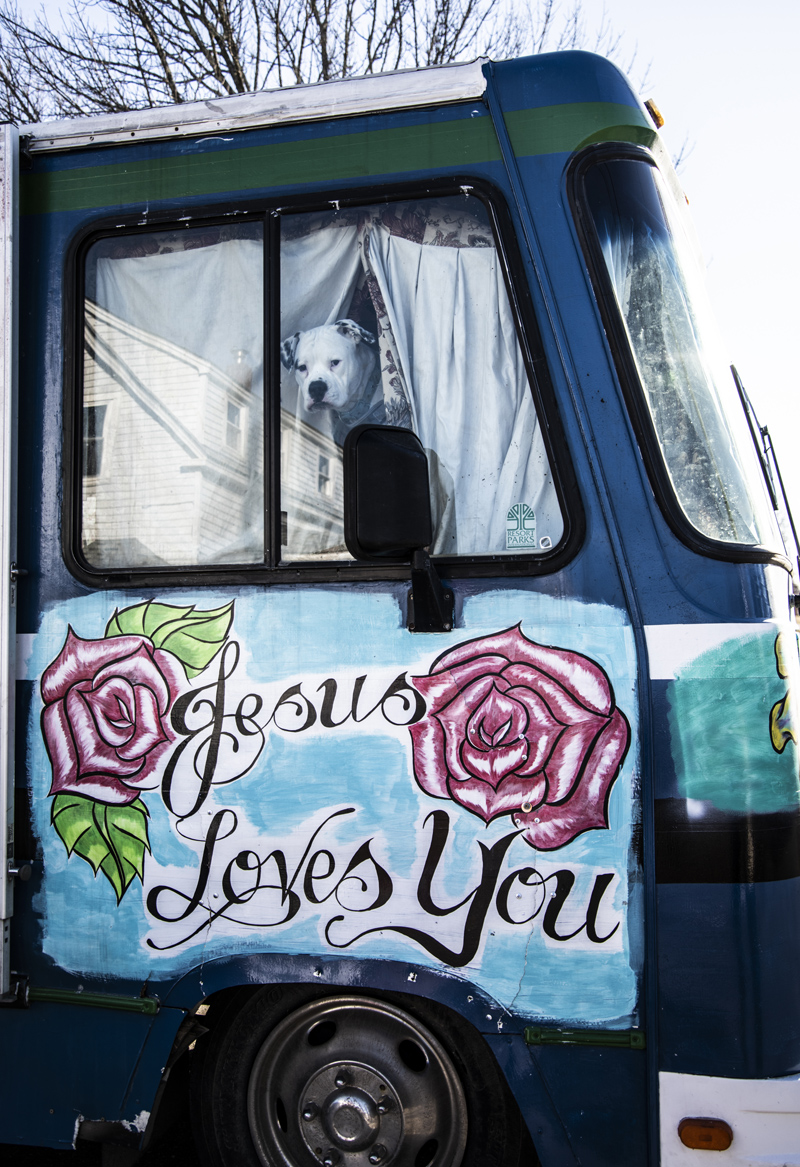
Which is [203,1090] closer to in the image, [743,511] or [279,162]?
[743,511]

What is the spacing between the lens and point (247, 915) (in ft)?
8.00

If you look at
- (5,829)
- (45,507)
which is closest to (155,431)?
(45,507)

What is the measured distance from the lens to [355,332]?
8.69ft

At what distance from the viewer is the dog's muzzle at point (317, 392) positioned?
2625 millimetres

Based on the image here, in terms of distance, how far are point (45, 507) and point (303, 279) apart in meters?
1.06

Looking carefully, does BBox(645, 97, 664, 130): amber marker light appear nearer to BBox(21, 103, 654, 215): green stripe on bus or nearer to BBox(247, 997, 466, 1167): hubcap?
BBox(21, 103, 654, 215): green stripe on bus

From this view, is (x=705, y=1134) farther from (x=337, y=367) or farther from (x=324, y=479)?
(x=337, y=367)

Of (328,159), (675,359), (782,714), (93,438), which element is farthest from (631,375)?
(93,438)

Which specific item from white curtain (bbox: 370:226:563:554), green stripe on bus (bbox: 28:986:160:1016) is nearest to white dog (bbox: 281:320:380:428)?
white curtain (bbox: 370:226:563:554)

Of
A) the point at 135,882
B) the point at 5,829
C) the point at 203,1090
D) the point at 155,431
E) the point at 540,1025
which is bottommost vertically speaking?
the point at 203,1090

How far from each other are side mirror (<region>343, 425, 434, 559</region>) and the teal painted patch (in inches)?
32.4

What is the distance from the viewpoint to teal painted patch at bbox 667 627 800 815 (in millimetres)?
2205

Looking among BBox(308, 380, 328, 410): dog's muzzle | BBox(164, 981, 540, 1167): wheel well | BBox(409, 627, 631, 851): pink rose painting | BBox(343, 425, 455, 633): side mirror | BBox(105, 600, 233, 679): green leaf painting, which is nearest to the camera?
BBox(343, 425, 455, 633): side mirror

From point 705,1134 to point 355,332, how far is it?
93.3 inches
